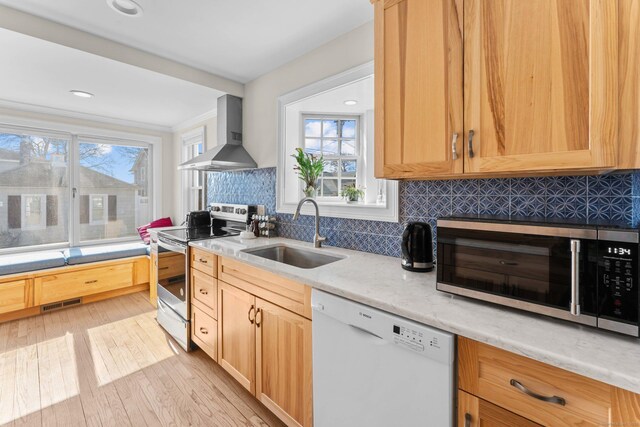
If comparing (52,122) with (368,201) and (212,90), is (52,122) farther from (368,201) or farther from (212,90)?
(368,201)

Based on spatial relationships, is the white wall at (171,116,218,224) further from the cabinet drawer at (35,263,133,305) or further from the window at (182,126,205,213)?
the cabinet drawer at (35,263,133,305)

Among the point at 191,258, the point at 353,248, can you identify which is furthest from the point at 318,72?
the point at 191,258

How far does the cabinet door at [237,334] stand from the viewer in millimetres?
1709

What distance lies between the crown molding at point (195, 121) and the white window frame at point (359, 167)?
134 cm

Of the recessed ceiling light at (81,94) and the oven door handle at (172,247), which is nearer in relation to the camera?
the oven door handle at (172,247)

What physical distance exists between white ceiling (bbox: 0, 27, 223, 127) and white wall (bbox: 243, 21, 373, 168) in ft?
1.58

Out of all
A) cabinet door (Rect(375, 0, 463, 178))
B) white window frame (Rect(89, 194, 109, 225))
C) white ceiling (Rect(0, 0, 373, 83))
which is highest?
white ceiling (Rect(0, 0, 373, 83))

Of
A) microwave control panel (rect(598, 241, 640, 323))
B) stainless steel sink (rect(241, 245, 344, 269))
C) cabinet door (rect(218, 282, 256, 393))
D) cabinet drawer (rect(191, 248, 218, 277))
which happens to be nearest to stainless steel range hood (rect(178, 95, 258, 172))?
cabinet drawer (rect(191, 248, 218, 277))

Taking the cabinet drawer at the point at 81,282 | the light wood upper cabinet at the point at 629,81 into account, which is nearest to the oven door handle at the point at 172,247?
the cabinet drawer at the point at 81,282

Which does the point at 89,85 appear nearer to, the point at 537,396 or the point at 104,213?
the point at 104,213

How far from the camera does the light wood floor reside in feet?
5.50

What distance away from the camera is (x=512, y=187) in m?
1.29

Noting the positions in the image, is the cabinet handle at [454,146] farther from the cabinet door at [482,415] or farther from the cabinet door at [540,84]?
the cabinet door at [482,415]

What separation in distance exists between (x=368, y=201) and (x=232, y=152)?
1.40 meters
